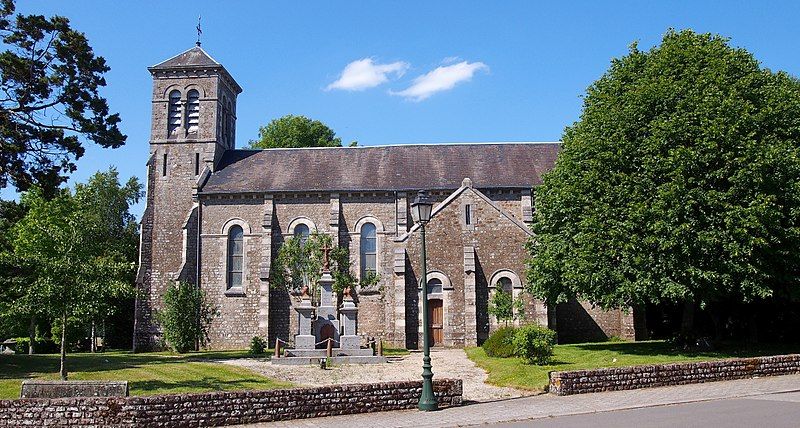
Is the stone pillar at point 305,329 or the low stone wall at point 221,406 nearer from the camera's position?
the low stone wall at point 221,406

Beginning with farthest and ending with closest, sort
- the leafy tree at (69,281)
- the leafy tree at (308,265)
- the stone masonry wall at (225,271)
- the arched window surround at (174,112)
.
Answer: the arched window surround at (174,112) → the stone masonry wall at (225,271) → the leafy tree at (308,265) → the leafy tree at (69,281)

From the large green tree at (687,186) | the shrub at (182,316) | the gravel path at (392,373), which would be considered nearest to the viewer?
the gravel path at (392,373)

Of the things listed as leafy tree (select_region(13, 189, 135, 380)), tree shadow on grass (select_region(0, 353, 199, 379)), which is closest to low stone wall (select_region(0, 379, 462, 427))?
leafy tree (select_region(13, 189, 135, 380))

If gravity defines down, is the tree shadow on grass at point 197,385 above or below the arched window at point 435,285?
below

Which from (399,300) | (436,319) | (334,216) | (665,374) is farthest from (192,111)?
(665,374)

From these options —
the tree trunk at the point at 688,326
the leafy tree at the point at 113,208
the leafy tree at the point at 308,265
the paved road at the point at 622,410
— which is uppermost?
the leafy tree at the point at 113,208

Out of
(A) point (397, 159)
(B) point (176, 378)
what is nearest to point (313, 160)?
(A) point (397, 159)

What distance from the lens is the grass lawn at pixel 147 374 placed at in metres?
18.0

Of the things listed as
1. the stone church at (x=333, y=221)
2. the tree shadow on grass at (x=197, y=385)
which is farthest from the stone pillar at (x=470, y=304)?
the tree shadow on grass at (x=197, y=385)

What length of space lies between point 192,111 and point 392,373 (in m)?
24.5

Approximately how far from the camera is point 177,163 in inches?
1516

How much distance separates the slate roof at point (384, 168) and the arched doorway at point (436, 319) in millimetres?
7140

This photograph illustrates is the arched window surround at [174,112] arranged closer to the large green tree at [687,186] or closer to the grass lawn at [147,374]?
the grass lawn at [147,374]

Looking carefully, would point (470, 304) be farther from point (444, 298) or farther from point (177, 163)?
point (177, 163)
